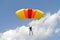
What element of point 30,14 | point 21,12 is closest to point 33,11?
point 30,14

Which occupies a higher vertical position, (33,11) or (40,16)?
(33,11)

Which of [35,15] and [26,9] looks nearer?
[35,15]

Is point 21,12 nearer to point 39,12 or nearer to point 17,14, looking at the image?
point 17,14

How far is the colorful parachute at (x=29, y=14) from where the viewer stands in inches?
1495

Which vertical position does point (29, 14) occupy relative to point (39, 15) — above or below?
above

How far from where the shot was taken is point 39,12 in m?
38.6

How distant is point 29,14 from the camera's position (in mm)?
39031

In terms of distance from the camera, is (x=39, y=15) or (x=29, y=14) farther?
(x=29, y=14)

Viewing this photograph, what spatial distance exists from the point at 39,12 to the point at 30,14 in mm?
3411

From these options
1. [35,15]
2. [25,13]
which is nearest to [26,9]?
[25,13]

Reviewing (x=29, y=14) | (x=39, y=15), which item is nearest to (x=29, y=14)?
(x=29, y=14)

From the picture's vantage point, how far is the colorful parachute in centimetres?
3797

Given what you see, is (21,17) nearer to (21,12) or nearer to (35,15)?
(21,12)

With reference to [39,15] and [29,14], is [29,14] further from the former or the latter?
[39,15]
